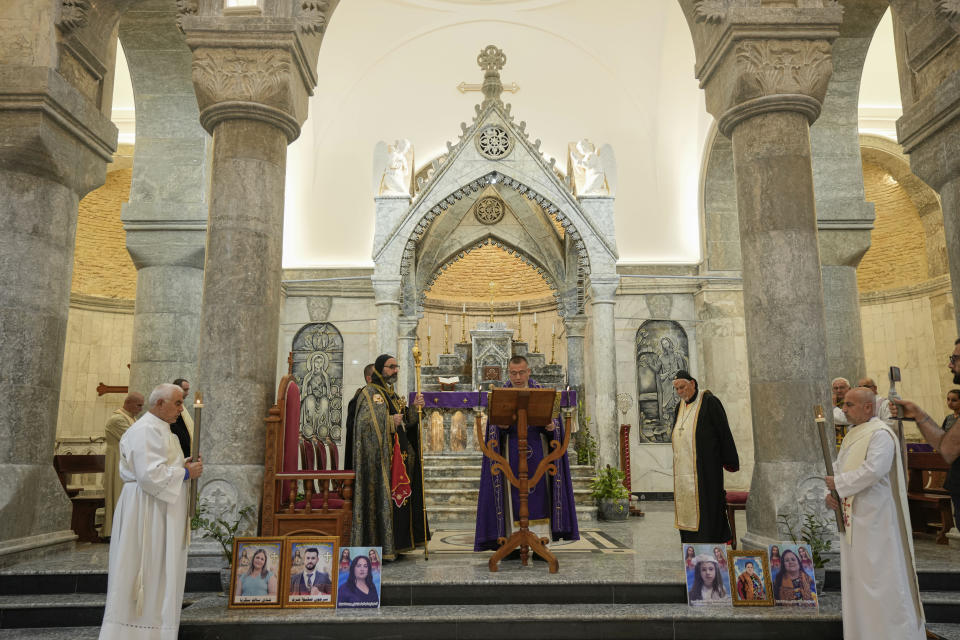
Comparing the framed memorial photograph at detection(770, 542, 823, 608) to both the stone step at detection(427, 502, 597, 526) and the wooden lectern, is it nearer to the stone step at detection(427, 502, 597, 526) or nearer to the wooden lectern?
the wooden lectern

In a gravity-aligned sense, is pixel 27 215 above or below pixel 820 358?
above

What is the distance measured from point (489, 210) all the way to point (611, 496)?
7.35 metres

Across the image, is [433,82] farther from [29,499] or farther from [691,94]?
[29,499]

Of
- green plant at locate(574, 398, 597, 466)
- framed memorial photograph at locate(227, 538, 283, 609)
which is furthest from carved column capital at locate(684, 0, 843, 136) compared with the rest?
green plant at locate(574, 398, 597, 466)

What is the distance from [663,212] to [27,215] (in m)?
11.5

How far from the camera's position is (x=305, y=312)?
14289 mm

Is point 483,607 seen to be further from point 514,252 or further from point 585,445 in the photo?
point 514,252

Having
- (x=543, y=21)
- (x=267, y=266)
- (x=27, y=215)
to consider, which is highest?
(x=543, y=21)

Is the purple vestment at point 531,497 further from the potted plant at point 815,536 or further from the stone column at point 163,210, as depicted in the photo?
the stone column at point 163,210

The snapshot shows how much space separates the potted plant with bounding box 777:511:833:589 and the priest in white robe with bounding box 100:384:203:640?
4.02m

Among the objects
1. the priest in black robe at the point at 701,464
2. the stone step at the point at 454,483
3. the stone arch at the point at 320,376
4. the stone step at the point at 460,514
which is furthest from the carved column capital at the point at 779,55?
the stone arch at the point at 320,376

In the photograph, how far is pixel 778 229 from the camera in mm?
5660

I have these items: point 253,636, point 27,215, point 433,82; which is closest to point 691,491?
point 253,636

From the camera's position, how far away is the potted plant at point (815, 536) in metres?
4.92
